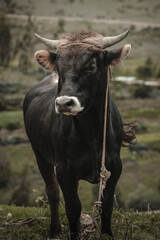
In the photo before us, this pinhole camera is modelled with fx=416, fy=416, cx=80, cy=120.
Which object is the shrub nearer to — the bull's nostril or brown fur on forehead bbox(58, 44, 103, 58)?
brown fur on forehead bbox(58, 44, 103, 58)

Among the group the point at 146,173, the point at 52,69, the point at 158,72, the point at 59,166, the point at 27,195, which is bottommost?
the point at 146,173

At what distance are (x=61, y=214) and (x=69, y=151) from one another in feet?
7.57

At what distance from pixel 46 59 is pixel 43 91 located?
1.74 m

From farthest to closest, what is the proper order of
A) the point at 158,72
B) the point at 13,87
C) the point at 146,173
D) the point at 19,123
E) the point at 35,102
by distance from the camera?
the point at 158,72, the point at 13,87, the point at 19,123, the point at 146,173, the point at 35,102

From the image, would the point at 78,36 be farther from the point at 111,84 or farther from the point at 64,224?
the point at 111,84

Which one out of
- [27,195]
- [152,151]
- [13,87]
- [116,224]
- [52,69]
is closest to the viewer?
[52,69]

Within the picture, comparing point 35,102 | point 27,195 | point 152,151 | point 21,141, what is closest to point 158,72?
point 152,151

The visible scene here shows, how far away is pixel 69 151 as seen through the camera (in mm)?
5418

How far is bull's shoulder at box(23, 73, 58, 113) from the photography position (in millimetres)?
6953

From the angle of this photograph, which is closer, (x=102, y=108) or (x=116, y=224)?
(x=102, y=108)

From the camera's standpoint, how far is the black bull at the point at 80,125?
16.4 ft

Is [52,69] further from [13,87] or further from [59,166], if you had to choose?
[13,87]

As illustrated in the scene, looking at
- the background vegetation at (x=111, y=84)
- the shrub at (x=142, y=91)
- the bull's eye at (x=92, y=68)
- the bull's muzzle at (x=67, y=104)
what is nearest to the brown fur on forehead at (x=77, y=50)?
the bull's eye at (x=92, y=68)

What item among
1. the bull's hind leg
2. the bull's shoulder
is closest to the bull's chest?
the bull's shoulder
